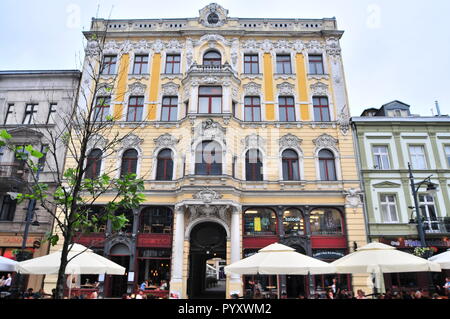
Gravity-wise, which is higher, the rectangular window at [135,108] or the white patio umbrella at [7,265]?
the rectangular window at [135,108]

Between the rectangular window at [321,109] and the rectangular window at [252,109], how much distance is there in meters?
4.43

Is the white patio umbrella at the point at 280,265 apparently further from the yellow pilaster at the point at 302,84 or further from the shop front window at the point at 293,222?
the yellow pilaster at the point at 302,84

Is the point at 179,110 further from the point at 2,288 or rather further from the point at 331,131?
the point at 2,288

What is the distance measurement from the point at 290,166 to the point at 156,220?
1025cm

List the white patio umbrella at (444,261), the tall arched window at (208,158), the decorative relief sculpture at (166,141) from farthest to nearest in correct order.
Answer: the decorative relief sculpture at (166,141)
the tall arched window at (208,158)
the white patio umbrella at (444,261)

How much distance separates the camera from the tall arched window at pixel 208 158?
20.4m

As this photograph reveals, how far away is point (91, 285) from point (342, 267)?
15280 millimetres

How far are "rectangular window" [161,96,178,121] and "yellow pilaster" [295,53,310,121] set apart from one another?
9814 millimetres

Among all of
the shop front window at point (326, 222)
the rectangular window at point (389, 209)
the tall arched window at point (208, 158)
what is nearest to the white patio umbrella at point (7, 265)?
the tall arched window at point (208, 158)

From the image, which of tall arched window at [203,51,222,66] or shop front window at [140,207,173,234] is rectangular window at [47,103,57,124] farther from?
tall arched window at [203,51,222,66]

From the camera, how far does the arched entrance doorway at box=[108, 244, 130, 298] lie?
18.8 metres

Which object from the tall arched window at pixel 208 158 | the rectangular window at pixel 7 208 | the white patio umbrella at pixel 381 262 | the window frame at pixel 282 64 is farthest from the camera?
the window frame at pixel 282 64

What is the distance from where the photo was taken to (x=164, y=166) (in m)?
21.6
